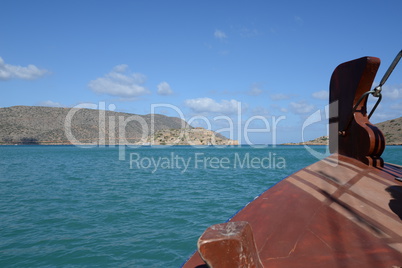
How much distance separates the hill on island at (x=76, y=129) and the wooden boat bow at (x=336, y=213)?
135 m

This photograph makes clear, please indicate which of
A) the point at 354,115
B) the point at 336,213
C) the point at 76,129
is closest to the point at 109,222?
the point at 354,115

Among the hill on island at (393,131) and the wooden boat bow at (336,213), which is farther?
the hill on island at (393,131)

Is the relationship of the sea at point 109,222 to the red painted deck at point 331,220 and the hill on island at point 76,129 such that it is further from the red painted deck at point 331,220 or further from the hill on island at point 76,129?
the hill on island at point 76,129

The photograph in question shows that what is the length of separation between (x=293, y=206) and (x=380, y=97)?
259cm

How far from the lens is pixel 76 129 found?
431 feet

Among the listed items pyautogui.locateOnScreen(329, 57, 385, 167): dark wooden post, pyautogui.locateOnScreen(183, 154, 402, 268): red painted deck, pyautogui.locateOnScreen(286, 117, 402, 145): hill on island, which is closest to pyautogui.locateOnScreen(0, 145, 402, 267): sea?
pyautogui.locateOnScreen(183, 154, 402, 268): red painted deck

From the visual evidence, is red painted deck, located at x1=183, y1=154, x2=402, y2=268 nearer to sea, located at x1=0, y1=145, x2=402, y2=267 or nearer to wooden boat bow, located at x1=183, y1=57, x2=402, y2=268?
wooden boat bow, located at x1=183, y1=57, x2=402, y2=268

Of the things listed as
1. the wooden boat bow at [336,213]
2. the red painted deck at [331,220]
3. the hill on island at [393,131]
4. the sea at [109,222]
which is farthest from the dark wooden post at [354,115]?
the hill on island at [393,131]

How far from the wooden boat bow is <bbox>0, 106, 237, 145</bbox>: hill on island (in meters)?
135

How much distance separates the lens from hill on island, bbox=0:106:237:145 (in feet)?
427

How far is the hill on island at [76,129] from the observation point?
13012 centimetres

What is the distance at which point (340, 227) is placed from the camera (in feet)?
9.45

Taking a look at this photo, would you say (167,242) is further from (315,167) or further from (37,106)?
(37,106)

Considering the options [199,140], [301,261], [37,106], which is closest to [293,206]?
[301,261]
